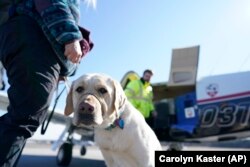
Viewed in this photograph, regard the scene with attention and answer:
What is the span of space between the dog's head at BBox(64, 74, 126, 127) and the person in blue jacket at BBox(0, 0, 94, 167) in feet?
1.85

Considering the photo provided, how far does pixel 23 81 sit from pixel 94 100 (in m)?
0.85

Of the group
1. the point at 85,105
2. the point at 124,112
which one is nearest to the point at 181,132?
the point at 124,112

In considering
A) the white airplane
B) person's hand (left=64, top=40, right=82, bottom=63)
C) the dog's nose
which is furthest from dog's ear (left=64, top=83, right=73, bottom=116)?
the white airplane

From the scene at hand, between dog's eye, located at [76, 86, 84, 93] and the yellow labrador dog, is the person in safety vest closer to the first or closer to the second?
the yellow labrador dog

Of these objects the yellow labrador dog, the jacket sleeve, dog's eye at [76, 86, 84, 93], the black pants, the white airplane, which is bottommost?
the white airplane

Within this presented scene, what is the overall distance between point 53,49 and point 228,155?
1334 mm

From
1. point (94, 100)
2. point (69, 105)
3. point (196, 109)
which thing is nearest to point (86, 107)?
point (94, 100)

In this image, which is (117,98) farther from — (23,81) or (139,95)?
(139,95)

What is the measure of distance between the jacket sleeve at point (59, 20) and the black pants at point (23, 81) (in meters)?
0.09

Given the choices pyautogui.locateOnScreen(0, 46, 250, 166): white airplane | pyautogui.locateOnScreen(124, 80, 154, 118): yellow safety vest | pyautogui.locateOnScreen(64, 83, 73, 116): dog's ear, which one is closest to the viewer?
pyautogui.locateOnScreen(64, 83, 73, 116): dog's ear

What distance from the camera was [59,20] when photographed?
173cm

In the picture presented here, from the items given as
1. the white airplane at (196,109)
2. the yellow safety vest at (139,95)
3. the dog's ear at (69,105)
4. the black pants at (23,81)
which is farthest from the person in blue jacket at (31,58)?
the white airplane at (196,109)

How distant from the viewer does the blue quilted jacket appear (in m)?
1.72

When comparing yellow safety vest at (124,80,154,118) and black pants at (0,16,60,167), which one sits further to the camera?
yellow safety vest at (124,80,154,118)
